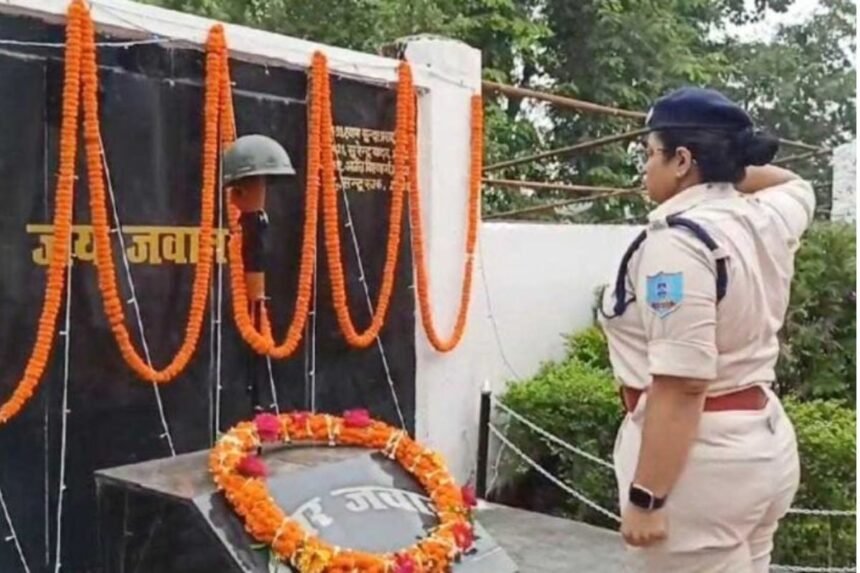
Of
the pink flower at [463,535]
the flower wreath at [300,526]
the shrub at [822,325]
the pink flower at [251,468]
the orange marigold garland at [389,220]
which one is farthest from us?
the shrub at [822,325]

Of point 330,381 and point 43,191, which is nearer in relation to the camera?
point 43,191

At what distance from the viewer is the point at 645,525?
2.03 m

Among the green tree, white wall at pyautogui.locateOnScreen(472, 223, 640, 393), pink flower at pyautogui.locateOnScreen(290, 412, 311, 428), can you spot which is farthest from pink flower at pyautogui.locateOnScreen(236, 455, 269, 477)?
Result: the green tree

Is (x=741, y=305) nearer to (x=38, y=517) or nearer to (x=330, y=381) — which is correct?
(x=38, y=517)

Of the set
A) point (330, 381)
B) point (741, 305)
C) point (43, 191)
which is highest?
point (43, 191)

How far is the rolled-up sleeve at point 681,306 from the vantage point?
6.49 feet

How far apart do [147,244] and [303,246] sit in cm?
74

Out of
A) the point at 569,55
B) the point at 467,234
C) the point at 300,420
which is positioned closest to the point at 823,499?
the point at 467,234

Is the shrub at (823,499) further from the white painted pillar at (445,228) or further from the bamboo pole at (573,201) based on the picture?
the bamboo pole at (573,201)

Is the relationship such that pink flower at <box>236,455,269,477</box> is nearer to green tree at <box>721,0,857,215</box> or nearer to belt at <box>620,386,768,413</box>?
belt at <box>620,386,768,413</box>

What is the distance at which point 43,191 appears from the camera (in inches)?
140

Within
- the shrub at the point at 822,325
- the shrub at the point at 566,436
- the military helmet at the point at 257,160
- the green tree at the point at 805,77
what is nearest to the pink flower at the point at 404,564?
the military helmet at the point at 257,160

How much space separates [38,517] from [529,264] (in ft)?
11.8

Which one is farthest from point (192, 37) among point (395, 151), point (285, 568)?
point (285, 568)
